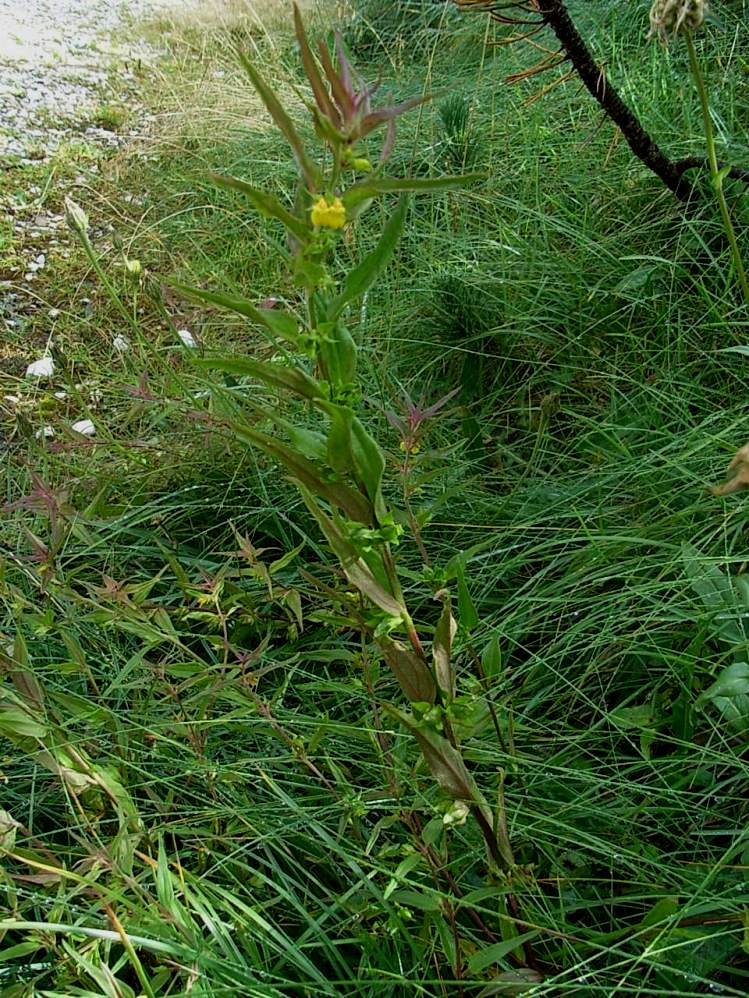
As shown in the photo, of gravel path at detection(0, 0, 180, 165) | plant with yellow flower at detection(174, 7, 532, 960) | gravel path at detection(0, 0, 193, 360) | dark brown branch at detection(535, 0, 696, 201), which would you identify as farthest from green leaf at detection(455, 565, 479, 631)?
gravel path at detection(0, 0, 180, 165)

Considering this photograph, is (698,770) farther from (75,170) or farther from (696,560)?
(75,170)

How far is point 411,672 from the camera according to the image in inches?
24.6

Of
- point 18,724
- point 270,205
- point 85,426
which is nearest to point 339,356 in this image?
point 270,205

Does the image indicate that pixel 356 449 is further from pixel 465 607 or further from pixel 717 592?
pixel 717 592

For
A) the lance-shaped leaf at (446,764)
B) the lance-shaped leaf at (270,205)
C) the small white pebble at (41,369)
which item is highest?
the lance-shaped leaf at (270,205)

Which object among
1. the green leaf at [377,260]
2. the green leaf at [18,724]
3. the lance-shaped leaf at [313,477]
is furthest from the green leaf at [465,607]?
the green leaf at [18,724]

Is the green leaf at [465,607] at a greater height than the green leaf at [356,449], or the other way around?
the green leaf at [356,449]

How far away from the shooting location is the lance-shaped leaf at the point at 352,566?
56 centimetres

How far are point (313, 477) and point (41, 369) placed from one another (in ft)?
5.18

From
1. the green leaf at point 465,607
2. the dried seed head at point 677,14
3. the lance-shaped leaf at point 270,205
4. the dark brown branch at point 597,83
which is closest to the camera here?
the lance-shaped leaf at point 270,205

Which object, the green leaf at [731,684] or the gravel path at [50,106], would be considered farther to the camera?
the gravel path at [50,106]

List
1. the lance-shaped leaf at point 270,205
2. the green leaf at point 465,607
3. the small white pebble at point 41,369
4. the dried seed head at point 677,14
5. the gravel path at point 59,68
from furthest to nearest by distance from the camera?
the gravel path at point 59,68 < the small white pebble at point 41,369 < the dried seed head at point 677,14 < the green leaf at point 465,607 < the lance-shaped leaf at point 270,205

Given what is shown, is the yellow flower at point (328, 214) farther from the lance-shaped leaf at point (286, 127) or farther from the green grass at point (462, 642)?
the green grass at point (462, 642)

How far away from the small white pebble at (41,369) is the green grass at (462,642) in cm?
5
